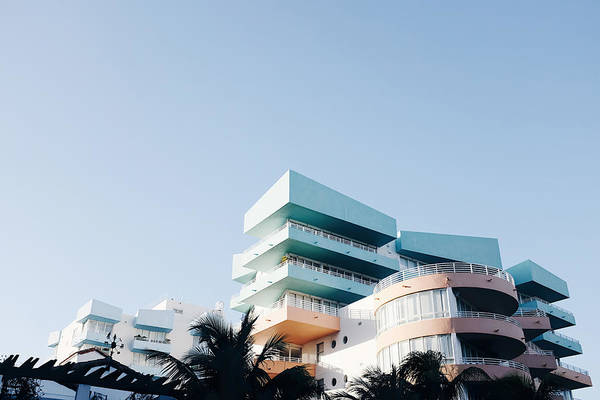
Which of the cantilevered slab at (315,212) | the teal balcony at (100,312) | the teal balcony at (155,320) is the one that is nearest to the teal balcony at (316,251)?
the cantilevered slab at (315,212)

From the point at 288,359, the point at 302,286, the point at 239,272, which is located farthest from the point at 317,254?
the point at 239,272

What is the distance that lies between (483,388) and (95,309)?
50210 mm

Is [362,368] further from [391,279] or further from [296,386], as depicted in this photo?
[296,386]

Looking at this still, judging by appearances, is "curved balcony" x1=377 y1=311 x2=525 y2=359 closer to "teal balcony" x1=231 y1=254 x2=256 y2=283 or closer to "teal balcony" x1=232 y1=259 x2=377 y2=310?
"teal balcony" x1=232 y1=259 x2=377 y2=310

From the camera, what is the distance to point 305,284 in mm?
45469

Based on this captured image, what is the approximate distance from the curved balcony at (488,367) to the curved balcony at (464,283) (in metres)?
4.08

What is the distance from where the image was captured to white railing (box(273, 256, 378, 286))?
155ft

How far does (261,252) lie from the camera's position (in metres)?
47.8

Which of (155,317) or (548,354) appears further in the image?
(155,317)

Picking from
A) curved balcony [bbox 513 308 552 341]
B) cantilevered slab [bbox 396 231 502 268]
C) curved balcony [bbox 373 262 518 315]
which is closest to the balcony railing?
cantilevered slab [bbox 396 231 502 268]

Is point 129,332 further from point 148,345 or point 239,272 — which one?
point 239,272

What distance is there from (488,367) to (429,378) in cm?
816

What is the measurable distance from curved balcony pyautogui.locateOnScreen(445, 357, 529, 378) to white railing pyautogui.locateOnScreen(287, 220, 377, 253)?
64.1ft

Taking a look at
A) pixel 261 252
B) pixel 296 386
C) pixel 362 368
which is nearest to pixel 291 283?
pixel 261 252
